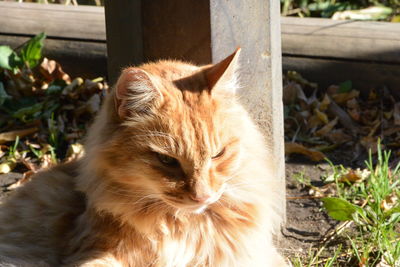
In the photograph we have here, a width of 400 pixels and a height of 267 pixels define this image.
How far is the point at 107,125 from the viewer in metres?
2.81

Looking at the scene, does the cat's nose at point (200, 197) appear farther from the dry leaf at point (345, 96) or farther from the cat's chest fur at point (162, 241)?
the dry leaf at point (345, 96)

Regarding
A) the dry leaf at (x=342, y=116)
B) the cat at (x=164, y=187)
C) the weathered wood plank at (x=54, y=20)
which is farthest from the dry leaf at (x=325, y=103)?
the cat at (x=164, y=187)

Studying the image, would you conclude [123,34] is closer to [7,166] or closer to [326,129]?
[7,166]

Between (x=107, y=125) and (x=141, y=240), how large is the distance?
0.54 meters

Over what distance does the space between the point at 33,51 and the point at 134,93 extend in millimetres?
2732

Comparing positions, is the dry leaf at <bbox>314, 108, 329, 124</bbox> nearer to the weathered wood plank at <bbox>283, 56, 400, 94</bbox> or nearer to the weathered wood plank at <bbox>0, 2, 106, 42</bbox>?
the weathered wood plank at <bbox>283, 56, 400, 94</bbox>

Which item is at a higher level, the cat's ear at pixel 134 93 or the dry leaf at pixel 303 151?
the cat's ear at pixel 134 93

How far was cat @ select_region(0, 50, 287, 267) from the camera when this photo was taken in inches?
106

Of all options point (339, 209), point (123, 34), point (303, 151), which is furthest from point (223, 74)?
point (303, 151)

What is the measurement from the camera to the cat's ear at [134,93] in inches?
103

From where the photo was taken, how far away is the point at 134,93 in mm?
2701

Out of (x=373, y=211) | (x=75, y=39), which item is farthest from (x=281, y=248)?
(x=75, y=39)

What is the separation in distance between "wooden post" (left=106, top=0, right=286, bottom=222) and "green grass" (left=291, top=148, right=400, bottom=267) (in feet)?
1.17

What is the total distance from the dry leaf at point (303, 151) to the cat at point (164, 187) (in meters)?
1.41
